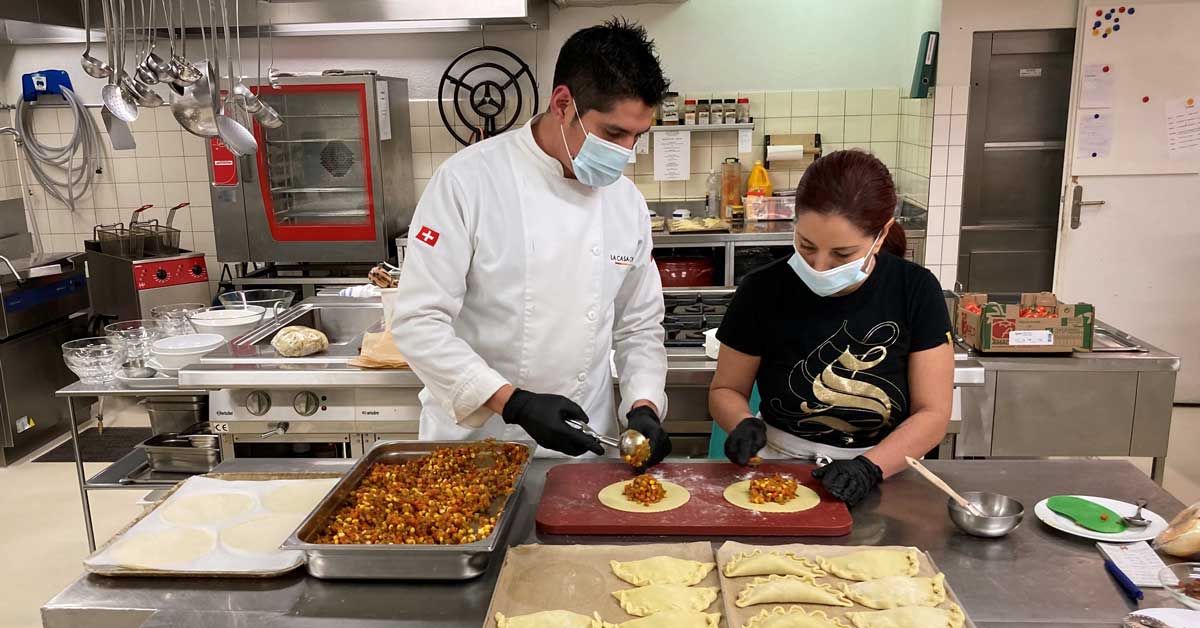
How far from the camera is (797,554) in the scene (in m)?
1.52

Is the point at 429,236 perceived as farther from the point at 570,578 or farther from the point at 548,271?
the point at 570,578

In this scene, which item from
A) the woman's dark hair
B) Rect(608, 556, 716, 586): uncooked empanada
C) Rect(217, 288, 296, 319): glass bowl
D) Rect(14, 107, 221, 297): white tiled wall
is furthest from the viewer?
Rect(14, 107, 221, 297): white tiled wall

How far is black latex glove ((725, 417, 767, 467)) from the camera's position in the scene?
1.84 metres

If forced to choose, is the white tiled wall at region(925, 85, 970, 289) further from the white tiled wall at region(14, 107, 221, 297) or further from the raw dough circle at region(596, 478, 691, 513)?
the white tiled wall at region(14, 107, 221, 297)

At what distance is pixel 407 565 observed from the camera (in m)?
1.46

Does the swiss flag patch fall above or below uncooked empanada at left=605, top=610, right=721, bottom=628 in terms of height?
above

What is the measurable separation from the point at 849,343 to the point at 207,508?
4.59 feet

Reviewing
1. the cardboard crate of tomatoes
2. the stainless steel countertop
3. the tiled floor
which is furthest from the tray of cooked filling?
the tiled floor

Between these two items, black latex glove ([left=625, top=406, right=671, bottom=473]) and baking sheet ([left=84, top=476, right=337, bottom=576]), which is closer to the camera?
baking sheet ([left=84, top=476, right=337, bottom=576])

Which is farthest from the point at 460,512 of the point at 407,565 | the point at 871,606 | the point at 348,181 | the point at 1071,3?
the point at 1071,3

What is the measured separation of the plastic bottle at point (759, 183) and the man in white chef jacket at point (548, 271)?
328cm

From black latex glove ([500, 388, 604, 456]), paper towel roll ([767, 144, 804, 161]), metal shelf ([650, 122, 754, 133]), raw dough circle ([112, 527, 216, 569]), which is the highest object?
metal shelf ([650, 122, 754, 133])

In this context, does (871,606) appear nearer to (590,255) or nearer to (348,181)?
(590,255)

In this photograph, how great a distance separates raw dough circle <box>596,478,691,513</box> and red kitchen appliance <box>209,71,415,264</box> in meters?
3.62
